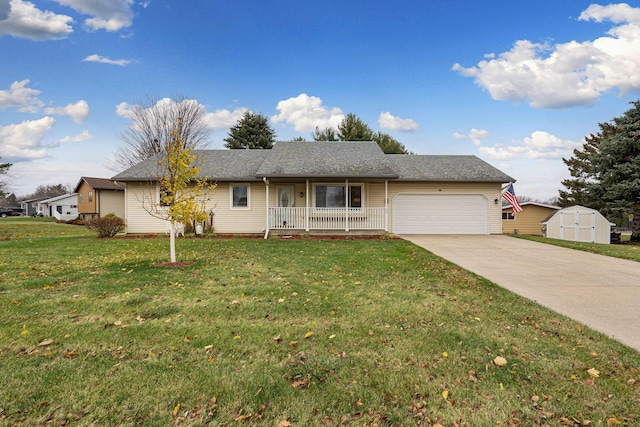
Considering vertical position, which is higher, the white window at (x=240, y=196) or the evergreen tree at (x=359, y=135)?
the evergreen tree at (x=359, y=135)

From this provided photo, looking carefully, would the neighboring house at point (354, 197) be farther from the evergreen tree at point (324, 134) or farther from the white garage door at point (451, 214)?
the evergreen tree at point (324, 134)

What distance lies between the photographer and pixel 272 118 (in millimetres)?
32188

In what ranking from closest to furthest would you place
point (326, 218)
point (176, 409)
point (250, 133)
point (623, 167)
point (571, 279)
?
1. point (176, 409)
2. point (571, 279)
3. point (326, 218)
4. point (623, 167)
5. point (250, 133)

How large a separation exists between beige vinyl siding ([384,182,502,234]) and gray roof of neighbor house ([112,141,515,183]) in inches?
17.8

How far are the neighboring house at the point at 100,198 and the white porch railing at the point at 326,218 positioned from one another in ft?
82.4

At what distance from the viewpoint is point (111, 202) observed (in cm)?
3247

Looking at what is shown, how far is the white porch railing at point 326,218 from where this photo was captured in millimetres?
14430

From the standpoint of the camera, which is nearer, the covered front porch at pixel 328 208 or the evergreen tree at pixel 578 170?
the covered front porch at pixel 328 208

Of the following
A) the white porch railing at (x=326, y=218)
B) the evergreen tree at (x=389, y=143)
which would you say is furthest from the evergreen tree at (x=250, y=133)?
the white porch railing at (x=326, y=218)

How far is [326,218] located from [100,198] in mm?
28175

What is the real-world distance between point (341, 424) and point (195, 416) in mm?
1004

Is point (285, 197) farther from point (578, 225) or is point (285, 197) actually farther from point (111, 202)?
point (111, 202)

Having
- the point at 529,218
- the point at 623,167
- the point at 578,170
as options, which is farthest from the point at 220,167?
the point at 578,170

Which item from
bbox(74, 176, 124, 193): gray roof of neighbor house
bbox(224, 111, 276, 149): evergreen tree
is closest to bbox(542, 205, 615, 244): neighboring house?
bbox(224, 111, 276, 149): evergreen tree
